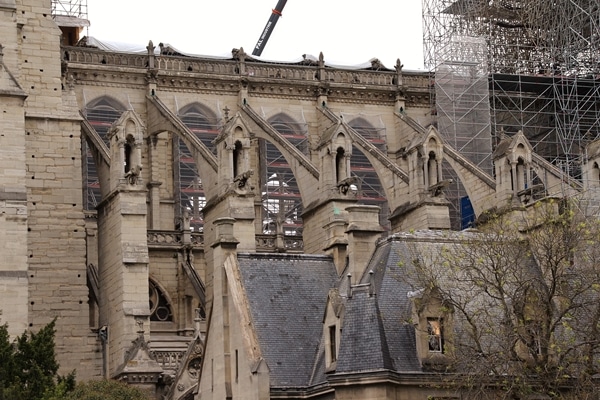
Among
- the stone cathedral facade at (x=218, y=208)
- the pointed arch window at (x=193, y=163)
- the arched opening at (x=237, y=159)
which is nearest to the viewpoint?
the stone cathedral facade at (x=218, y=208)

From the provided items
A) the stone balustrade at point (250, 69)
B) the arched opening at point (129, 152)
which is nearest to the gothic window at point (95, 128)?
the stone balustrade at point (250, 69)

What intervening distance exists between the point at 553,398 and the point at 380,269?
213 inches

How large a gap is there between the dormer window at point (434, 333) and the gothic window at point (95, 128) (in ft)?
79.8

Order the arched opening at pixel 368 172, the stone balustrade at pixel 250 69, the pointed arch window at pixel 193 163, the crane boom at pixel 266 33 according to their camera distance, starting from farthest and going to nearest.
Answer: the crane boom at pixel 266 33 < the arched opening at pixel 368 172 < the stone balustrade at pixel 250 69 < the pointed arch window at pixel 193 163

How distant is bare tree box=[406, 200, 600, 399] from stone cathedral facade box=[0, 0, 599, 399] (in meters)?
1.21

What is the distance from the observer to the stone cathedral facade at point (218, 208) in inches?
1432

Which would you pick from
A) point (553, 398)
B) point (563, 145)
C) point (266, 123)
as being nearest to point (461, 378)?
point (553, 398)

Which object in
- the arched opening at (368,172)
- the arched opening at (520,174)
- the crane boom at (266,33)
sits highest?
the crane boom at (266,33)

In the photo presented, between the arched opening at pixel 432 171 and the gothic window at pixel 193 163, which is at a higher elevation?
the gothic window at pixel 193 163

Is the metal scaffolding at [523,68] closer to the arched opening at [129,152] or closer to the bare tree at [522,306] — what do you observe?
the arched opening at [129,152]

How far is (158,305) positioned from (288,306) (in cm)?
1642

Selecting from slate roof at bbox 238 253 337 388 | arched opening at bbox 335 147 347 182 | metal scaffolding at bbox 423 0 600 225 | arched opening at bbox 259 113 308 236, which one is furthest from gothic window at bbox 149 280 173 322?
slate roof at bbox 238 253 337 388

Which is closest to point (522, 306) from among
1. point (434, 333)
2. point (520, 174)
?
point (434, 333)

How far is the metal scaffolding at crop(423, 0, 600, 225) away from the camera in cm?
6147
